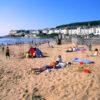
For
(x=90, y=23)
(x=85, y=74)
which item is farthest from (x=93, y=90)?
(x=90, y=23)

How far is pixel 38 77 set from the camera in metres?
12.0

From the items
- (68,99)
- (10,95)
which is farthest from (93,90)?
(10,95)

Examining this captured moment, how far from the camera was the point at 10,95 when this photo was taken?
31.0 ft

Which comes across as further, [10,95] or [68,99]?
[10,95]

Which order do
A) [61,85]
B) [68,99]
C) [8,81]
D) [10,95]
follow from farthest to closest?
[8,81], [61,85], [10,95], [68,99]

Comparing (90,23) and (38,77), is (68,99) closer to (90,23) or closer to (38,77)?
(38,77)

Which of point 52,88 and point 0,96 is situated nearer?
point 0,96

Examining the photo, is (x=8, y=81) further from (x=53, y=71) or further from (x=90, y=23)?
(x=90, y=23)

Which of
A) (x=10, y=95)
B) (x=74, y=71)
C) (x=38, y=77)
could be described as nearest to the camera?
(x=10, y=95)

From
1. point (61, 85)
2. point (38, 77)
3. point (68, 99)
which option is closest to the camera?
point (68, 99)

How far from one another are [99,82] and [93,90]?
1.04 metres

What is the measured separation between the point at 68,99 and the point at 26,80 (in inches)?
125

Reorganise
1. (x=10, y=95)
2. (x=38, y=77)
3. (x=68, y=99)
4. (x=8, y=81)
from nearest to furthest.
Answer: (x=68, y=99), (x=10, y=95), (x=8, y=81), (x=38, y=77)

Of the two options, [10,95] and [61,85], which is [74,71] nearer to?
[61,85]
